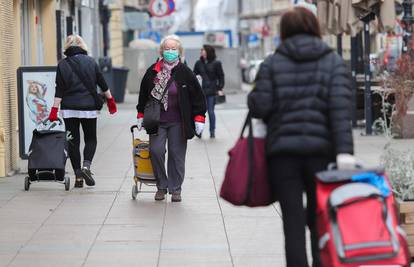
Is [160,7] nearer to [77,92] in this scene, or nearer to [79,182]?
[79,182]

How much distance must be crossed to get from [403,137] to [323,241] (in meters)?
13.8

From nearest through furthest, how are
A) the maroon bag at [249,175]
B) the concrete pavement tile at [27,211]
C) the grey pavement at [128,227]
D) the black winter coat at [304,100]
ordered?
the black winter coat at [304,100]
the maroon bag at [249,175]
the grey pavement at [128,227]
the concrete pavement tile at [27,211]

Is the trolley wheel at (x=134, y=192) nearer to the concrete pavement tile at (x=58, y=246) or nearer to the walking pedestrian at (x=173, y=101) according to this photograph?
the walking pedestrian at (x=173, y=101)

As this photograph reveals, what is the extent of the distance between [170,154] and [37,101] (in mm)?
3402

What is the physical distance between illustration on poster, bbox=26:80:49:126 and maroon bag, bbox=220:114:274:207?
8.26m

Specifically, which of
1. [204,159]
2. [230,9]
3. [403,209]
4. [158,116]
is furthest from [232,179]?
[230,9]

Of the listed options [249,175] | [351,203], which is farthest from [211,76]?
[351,203]

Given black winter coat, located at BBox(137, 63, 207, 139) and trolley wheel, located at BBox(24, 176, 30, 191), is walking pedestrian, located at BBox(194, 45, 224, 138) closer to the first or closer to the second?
trolley wheel, located at BBox(24, 176, 30, 191)

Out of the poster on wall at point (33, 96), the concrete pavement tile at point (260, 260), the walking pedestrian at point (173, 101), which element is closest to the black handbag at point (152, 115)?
the walking pedestrian at point (173, 101)

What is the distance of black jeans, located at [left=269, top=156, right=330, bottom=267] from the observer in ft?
21.5

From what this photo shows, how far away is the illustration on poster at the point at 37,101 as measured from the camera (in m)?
14.6

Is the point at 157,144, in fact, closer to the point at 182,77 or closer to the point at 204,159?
the point at 182,77

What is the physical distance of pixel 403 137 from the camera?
64.8 feet

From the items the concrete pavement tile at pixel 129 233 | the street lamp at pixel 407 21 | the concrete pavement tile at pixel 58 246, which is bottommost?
the concrete pavement tile at pixel 129 233
